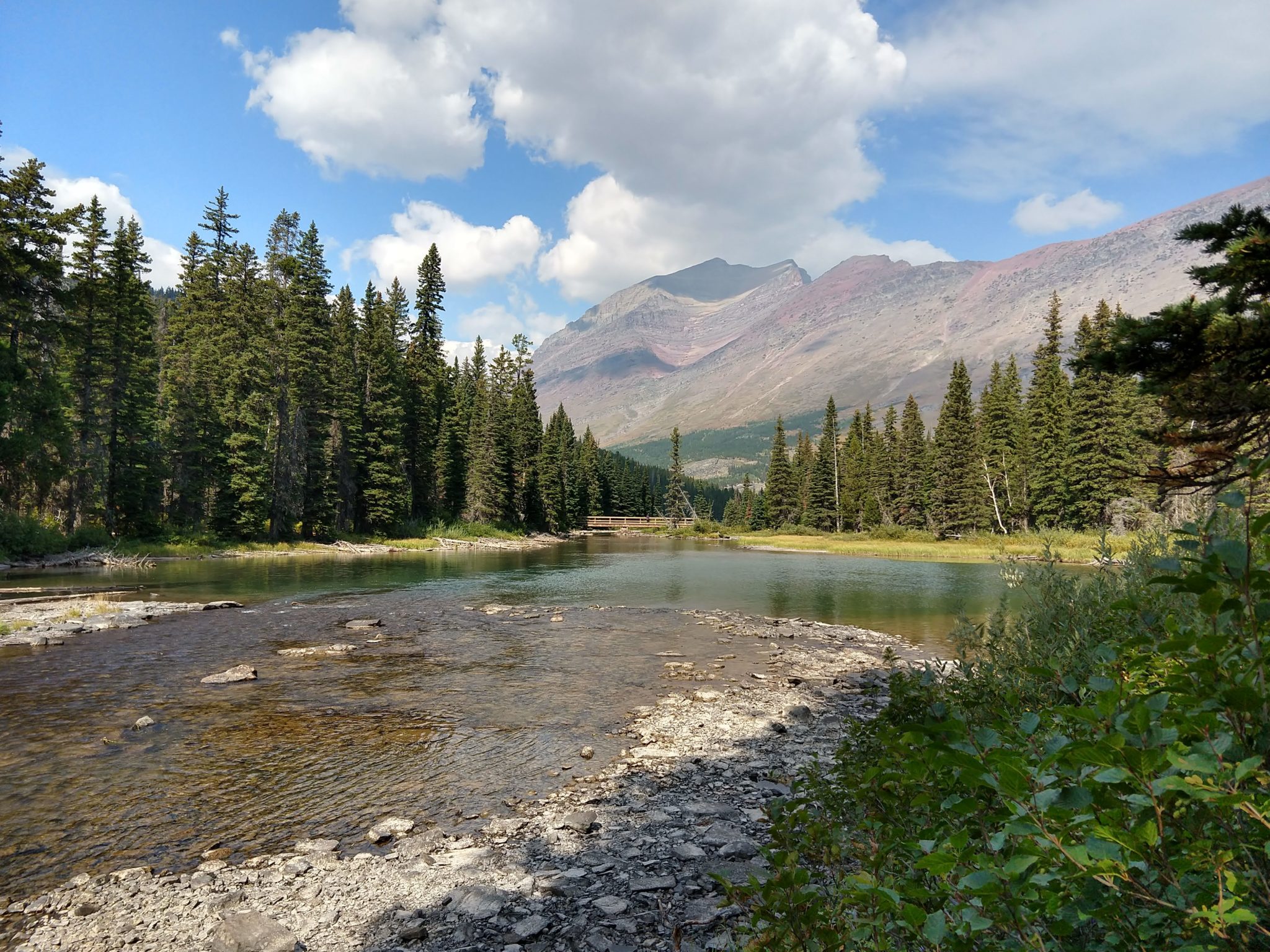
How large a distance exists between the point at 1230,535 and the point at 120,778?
11.7m

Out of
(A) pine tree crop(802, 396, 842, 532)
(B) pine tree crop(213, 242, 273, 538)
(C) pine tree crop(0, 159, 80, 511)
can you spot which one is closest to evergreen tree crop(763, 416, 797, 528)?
(A) pine tree crop(802, 396, 842, 532)

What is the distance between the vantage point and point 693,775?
887 cm

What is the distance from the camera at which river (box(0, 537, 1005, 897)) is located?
7473mm

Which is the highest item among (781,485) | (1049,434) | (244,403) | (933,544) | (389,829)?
(244,403)

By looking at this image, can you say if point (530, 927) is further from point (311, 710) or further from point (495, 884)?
point (311, 710)

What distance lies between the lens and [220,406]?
47.9 meters

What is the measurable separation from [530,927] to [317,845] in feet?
10.0

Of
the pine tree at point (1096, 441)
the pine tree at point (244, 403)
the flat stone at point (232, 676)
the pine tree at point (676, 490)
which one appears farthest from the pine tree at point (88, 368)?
the pine tree at point (676, 490)

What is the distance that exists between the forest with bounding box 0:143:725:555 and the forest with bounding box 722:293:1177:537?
46414 mm

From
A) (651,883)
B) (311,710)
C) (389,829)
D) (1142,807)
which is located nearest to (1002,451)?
(311,710)

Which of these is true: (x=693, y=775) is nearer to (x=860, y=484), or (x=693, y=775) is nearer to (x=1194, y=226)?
(x=1194, y=226)

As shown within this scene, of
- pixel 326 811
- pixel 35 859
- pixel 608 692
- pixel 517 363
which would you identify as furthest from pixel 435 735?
pixel 517 363

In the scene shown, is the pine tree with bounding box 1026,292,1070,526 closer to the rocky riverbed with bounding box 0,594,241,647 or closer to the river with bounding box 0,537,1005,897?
the river with bounding box 0,537,1005,897

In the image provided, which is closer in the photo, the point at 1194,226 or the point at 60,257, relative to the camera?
the point at 1194,226
